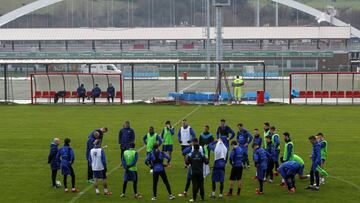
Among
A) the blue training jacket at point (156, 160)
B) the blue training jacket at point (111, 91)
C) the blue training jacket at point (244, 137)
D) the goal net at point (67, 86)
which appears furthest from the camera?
the goal net at point (67, 86)

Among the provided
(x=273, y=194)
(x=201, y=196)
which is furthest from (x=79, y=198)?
(x=273, y=194)

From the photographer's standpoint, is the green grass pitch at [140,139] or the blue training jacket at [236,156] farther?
the green grass pitch at [140,139]

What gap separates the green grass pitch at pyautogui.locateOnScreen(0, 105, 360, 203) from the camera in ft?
68.7

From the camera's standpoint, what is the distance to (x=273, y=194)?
20.8 m

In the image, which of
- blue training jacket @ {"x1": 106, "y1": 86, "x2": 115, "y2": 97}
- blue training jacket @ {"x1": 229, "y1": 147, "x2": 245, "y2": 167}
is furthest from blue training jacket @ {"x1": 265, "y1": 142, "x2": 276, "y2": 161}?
blue training jacket @ {"x1": 106, "y1": 86, "x2": 115, "y2": 97}

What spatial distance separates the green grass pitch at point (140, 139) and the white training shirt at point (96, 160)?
2.79ft

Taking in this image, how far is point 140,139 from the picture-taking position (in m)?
32.3

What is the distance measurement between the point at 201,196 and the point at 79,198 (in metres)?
3.55

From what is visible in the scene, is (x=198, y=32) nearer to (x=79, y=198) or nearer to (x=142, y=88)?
(x=142, y=88)

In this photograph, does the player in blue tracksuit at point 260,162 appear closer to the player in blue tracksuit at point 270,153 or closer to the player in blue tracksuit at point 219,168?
the player in blue tracksuit at point 219,168

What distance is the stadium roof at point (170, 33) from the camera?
4112 inches

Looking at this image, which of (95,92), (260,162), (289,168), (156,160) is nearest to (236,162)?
Answer: (260,162)

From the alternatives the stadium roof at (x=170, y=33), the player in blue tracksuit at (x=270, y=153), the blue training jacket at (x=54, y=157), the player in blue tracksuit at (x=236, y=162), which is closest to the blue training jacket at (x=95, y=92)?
the blue training jacket at (x=54, y=157)

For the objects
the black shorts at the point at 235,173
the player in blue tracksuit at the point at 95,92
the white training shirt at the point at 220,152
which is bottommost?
the black shorts at the point at 235,173
